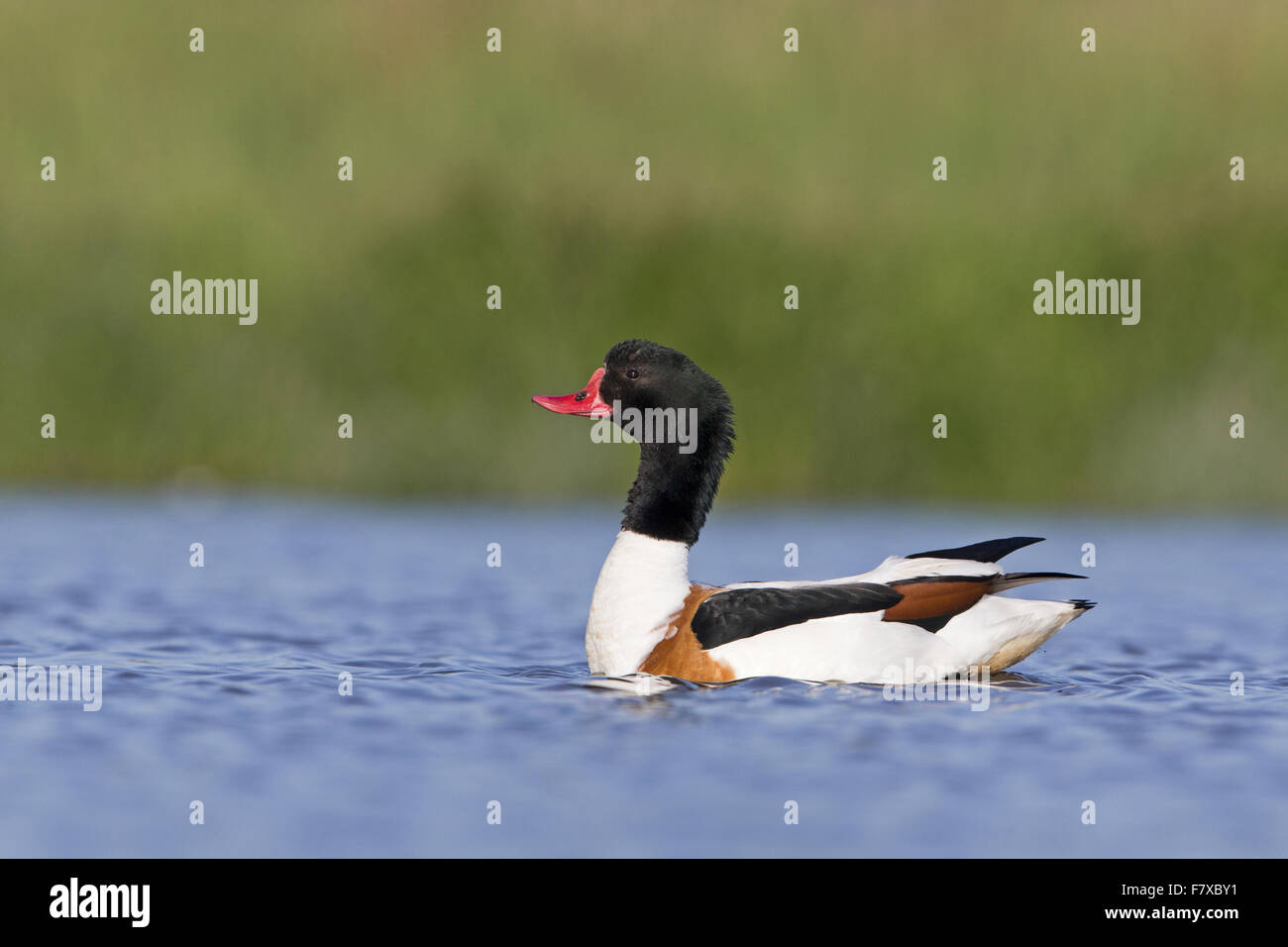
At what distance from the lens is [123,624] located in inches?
405

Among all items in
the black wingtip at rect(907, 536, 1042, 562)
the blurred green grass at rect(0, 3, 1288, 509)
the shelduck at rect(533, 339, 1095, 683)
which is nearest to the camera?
the shelduck at rect(533, 339, 1095, 683)

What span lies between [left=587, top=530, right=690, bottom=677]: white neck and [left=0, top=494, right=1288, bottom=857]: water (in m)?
0.26

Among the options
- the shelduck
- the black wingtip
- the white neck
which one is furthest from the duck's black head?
the black wingtip

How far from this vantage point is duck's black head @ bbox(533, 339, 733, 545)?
8938 millimetres

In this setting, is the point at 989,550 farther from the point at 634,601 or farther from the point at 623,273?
the point at 623,273

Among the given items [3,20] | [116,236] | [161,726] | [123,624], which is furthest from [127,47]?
[161,726]

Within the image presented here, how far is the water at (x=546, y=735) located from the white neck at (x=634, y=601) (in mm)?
259

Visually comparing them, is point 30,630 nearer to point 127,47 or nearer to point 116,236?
point 116,236

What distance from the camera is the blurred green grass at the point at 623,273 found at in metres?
15.1

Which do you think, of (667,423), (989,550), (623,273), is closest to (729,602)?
(667,423)

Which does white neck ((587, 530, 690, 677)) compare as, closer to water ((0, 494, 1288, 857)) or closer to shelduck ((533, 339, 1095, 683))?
shelduck ((533, 339, 1095, 683))

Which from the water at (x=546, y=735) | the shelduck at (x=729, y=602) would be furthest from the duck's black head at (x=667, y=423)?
→ the water at (x=546, y=735)

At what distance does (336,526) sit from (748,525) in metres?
3.58

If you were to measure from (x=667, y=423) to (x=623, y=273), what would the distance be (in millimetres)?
6814
